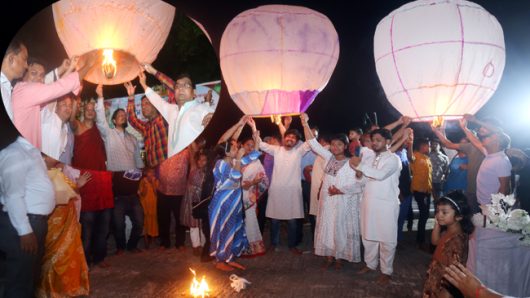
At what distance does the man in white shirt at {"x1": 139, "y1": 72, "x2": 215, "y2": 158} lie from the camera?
10.6 ft

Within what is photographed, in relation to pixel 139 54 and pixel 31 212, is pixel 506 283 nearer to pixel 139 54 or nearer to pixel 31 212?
pixel 139 54

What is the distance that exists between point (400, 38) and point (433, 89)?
65 cm

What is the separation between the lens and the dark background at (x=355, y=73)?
943cm

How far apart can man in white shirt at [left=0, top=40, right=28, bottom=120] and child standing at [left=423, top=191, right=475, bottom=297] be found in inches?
130

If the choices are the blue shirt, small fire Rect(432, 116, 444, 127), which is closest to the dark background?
the blue shirt

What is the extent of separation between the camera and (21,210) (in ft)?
11.8

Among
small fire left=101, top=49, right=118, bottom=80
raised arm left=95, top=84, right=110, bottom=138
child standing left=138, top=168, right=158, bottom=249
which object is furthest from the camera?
child standing left=138, top=168, right=158, bottom=249

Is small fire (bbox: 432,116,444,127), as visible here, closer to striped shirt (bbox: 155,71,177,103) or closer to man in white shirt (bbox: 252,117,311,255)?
man in white shirt (bbox: 252,117,311,255)

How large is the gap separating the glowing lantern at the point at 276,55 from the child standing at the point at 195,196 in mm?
1321

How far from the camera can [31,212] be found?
3.86 m

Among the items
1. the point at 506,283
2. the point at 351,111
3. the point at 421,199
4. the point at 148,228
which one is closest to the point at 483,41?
the point at 506,283

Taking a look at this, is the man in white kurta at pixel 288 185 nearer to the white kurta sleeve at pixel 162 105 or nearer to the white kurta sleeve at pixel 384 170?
the white kurta sleeve at pixel 384 170

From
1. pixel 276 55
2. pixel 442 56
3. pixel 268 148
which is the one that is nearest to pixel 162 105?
pixel 276 55

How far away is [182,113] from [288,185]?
376cm
